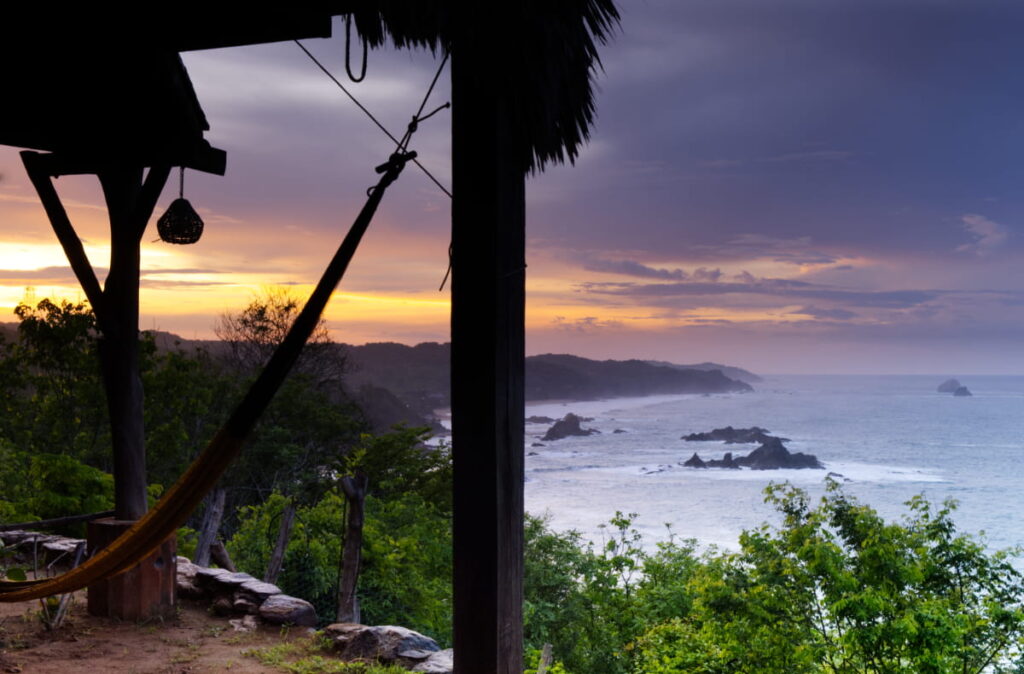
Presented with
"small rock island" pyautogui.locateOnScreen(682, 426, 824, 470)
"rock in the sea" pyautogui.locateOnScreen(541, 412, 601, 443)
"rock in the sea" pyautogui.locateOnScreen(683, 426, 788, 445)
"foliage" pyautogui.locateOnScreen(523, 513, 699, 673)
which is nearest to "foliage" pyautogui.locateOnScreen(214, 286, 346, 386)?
"foliage" pyautogui.locateOnScreen(523, 513, 699, 673)

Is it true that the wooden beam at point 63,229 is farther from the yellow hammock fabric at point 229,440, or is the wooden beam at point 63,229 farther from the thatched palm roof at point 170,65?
the yellow hammock fabric at point 229,440

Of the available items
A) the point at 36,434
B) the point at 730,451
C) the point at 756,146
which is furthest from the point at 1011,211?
the point at 36,434

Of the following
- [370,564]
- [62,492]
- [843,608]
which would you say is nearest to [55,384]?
[62,492]

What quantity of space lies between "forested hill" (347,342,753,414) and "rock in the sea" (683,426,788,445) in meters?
4.21

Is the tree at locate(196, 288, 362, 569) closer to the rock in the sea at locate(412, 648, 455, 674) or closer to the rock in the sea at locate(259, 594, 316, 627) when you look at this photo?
the rock in the sea at locate(259, 594, 316, 627)

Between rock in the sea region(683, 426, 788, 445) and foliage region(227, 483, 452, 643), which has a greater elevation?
foliage region(227, 483, 452, 643)

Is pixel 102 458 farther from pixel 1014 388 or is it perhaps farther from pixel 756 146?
pixel 1014 388

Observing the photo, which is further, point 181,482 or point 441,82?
point 181,482

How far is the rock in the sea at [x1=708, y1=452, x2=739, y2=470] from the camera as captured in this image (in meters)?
40.5

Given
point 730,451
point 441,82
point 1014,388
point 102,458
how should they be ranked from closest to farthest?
1. point 441,82
2. point 102,458
3. point 730,451
4. point 1014,388

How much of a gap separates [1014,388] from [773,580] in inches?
3130

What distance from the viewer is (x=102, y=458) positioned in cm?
1230

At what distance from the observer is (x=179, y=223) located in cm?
386

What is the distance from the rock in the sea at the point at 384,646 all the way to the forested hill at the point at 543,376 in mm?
2142
